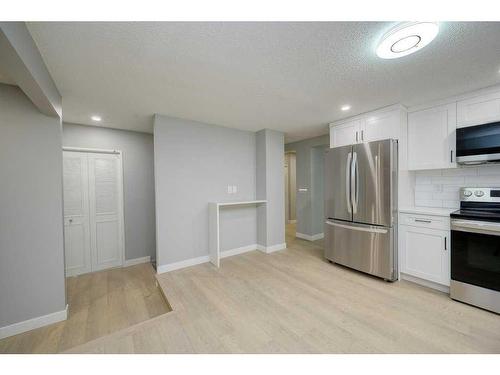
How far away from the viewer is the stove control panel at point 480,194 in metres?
2.17

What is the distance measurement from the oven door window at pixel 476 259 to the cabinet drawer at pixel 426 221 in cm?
14

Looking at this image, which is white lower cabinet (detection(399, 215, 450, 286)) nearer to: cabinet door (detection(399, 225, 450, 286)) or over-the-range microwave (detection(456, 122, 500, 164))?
cabinet door (detection(399, 225, 450, 286))

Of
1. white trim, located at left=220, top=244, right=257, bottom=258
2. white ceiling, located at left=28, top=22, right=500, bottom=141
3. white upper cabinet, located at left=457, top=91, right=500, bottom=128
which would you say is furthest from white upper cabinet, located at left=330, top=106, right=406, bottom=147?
white trim, located at left=220, top=244, right=257, bottom=258

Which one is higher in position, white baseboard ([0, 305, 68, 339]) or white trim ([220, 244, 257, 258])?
white trim ([220, 244, 257, 258])

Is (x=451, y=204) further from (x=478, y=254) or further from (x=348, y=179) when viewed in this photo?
(x=348, y=179)

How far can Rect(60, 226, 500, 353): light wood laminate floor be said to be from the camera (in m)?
1.54

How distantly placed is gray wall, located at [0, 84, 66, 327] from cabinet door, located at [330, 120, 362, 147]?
3.60 m

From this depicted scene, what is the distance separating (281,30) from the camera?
129 centimetres

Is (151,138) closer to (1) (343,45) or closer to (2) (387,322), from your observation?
(1) (343,45)

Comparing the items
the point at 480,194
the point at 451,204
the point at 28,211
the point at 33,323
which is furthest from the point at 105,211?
the point at 480,194

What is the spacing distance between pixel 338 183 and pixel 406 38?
194 centimetres

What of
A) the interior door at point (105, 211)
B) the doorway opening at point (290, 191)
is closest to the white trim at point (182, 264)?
the interior door at point (105, 211)

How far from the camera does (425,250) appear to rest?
240cm

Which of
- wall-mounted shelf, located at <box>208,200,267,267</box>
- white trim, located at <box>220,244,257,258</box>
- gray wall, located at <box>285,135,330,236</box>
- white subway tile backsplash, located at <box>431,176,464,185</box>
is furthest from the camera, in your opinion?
gray wall, located at <box>285,135,330,236</box>
